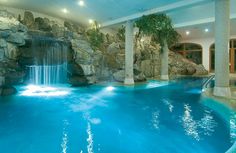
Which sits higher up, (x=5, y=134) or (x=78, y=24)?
(x=78, y=24)

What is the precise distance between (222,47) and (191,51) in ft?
55.2

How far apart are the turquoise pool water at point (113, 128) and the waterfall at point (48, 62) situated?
458cm

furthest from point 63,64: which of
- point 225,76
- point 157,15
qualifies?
point 225,76

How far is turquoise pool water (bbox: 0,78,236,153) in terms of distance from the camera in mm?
3961

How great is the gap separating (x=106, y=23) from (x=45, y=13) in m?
4.68

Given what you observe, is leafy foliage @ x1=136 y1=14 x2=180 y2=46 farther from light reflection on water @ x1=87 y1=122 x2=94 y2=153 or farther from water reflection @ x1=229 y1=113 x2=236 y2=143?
light reflection on water @ x1=87 y1=122 x2=94 y2=153

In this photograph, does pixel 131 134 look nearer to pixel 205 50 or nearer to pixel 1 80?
pixel 1 80

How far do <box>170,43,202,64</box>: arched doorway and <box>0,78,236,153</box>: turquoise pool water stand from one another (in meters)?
17.1

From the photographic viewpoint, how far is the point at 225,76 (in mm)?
8086

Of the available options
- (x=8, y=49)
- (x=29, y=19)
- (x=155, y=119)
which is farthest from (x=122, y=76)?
(x=155, y=119)

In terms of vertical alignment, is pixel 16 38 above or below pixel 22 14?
below

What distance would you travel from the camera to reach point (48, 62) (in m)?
13.2

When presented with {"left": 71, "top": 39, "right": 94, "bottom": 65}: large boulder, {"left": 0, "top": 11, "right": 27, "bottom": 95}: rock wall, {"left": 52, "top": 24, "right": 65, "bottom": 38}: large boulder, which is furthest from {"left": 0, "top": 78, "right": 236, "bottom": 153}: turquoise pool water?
{"left": 52, "top": 24, "right": 65, "bottom": 38}: large boulder

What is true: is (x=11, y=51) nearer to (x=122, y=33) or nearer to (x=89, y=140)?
(x=89, y=140)
